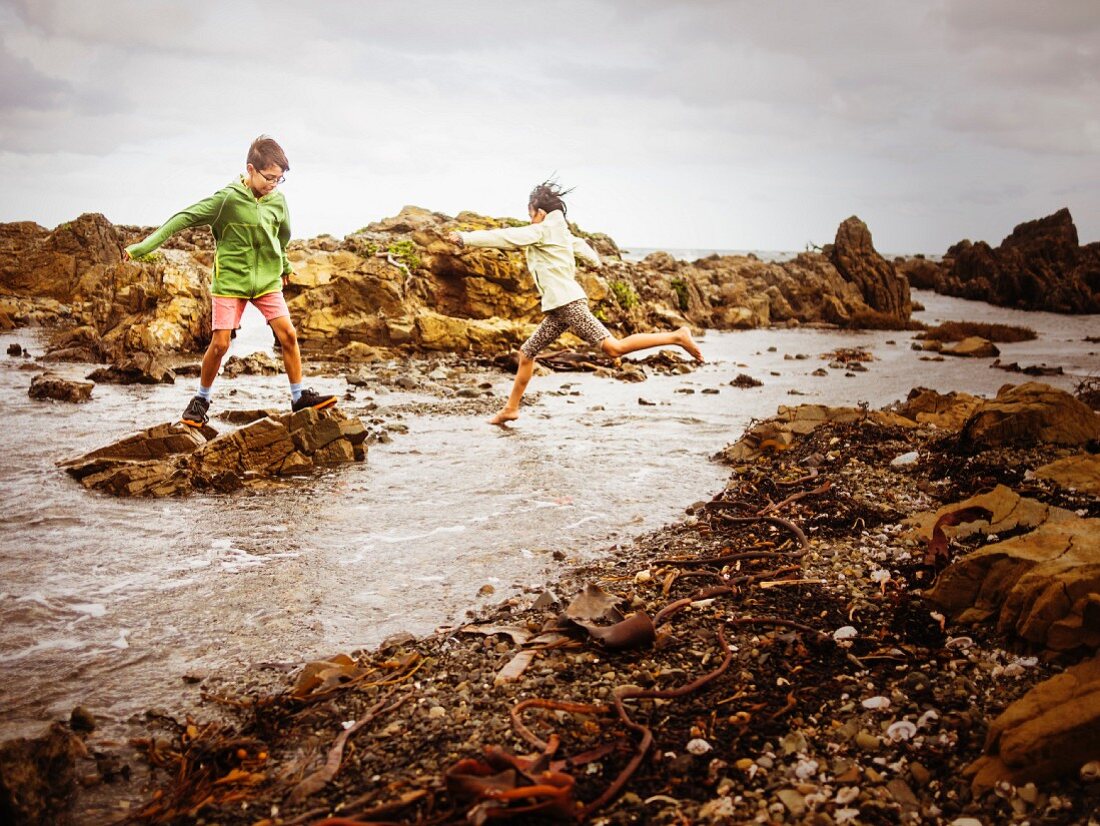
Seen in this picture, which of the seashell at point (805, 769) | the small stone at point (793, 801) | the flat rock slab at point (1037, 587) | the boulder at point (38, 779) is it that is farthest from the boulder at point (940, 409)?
the boulder at point (38, 779)

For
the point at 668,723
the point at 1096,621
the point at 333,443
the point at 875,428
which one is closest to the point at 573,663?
the point at 668,723

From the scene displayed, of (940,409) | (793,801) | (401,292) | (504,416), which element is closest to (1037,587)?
(793,801)

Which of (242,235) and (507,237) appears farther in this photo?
(507,237)

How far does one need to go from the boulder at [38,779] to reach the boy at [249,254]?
4981mm

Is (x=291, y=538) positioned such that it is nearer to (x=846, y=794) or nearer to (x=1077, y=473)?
(x=846, y=794)

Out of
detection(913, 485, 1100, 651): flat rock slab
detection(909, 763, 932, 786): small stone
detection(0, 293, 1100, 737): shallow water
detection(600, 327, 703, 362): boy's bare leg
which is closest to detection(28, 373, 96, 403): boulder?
detection(0, 293, 1100, 737): shallow water

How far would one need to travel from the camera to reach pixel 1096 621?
2.50 metres

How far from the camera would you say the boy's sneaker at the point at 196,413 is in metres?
7.02

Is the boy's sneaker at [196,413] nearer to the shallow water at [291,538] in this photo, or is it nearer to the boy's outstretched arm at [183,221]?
the shallow water at [291,538]

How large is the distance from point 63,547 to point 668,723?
4.04 m

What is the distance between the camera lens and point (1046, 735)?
2016 millimetres

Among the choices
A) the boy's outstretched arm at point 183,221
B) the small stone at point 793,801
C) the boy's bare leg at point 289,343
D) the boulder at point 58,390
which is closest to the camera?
the small stone at point 793,801

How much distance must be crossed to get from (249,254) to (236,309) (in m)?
0.56

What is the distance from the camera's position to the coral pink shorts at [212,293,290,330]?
275 inches
